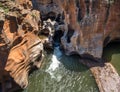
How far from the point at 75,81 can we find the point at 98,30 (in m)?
6.25

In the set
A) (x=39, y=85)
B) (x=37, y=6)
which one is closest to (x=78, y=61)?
(x=39, y=85)

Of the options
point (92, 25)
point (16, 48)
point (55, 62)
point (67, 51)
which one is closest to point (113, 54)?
point (92, 25)

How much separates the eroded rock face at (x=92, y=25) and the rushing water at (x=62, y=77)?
1648 mm

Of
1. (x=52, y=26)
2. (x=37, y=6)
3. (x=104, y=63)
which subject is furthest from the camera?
(x=37, y=6)

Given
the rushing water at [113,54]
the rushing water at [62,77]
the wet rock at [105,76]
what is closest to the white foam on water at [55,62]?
the rushing water at [62,77]

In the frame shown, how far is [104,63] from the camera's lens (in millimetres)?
29672

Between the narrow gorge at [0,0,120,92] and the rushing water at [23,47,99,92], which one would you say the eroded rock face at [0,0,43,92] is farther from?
the rushing water at [23,47,99,92]

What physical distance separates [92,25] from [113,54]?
4515mm

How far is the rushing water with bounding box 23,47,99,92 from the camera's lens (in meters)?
26.6

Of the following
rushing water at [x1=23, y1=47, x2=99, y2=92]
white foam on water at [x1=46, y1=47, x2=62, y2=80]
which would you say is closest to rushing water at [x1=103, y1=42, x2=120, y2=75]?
rushing water at [x1=23, y1=47, x2=99, y2=92]

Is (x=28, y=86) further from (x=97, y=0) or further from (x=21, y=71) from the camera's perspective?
(x=97, y=0)

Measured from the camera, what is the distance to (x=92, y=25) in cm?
2945

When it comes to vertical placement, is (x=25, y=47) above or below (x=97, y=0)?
below

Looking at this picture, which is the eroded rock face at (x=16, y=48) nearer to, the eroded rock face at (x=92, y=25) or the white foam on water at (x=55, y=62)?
the white foam on water at (x=55, y=62)
